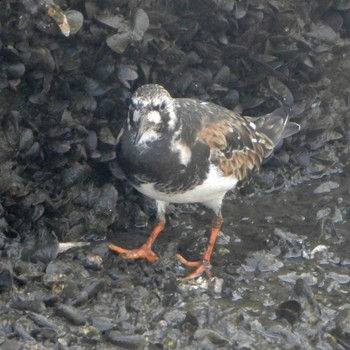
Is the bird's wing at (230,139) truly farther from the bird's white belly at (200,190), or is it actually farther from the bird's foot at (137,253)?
the bird's foot at (137,253)

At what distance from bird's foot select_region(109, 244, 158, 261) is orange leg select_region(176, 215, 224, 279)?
0.19 metres

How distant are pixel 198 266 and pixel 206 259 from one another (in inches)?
3.1

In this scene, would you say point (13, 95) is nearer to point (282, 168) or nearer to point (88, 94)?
point (88, 94)

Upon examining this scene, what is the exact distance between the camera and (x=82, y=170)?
19.0 feet

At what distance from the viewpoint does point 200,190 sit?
5.62m

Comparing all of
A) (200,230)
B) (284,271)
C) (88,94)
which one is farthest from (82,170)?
(284,271)

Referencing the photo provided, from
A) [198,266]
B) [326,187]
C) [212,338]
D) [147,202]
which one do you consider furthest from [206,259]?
[326,187]

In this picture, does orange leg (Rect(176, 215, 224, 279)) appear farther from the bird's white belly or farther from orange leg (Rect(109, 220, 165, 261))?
the bird's white belly

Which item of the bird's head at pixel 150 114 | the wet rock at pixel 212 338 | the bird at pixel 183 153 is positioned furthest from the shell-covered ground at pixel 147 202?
the bird's head at pixel 150 114

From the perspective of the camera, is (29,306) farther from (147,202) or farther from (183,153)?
(147,202)

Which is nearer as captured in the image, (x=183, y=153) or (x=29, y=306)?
(x=29, y=306)

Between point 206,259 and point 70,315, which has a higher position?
point 70,315

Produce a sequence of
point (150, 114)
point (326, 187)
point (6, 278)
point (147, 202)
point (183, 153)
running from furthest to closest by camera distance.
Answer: point (326, 187) < point (147, 202) < point (183, 153) < point (150, 114) < point (6, 278)

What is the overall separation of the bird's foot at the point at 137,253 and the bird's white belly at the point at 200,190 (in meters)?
0.34
